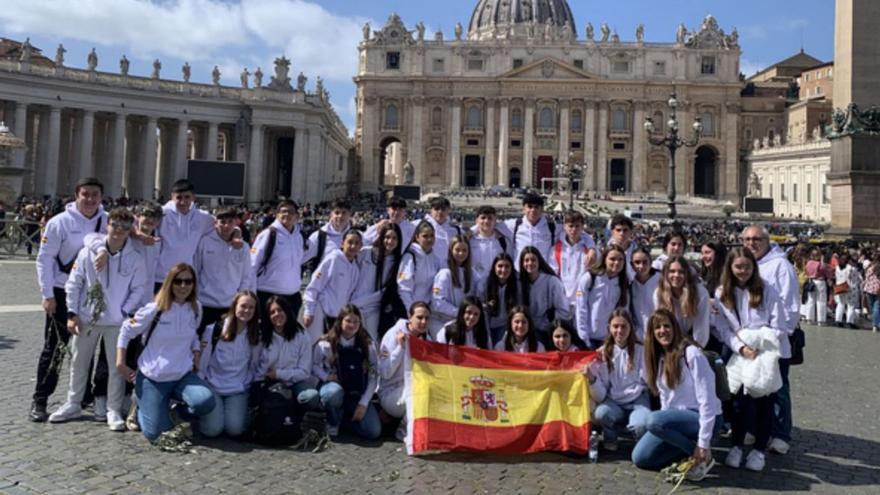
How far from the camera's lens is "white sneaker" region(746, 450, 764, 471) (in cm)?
627

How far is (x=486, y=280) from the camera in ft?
25.8

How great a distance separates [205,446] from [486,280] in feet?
10.9

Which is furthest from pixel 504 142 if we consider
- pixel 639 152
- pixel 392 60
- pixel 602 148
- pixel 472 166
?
pixel 392 60

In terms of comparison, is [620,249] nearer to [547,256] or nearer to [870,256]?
[547,256]

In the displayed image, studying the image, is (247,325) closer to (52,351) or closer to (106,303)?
(106,303)

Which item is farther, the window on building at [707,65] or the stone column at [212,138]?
the window on building at [707,65]

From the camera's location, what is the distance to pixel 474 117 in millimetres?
85250

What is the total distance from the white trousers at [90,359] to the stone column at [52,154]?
40.5m

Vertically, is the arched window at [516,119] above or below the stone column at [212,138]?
above

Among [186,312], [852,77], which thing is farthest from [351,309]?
→ [852,77]

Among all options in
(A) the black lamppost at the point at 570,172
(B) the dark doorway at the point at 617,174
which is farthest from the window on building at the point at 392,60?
(B) the dark doorway at the point at 617,174

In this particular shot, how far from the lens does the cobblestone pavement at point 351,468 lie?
221 inches

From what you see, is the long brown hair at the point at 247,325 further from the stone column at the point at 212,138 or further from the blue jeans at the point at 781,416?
the stone column at the point at 212,138

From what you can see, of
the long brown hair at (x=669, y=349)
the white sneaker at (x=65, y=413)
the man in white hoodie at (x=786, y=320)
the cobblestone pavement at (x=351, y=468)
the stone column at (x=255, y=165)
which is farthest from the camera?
the stone column at (x=255, y=165)
